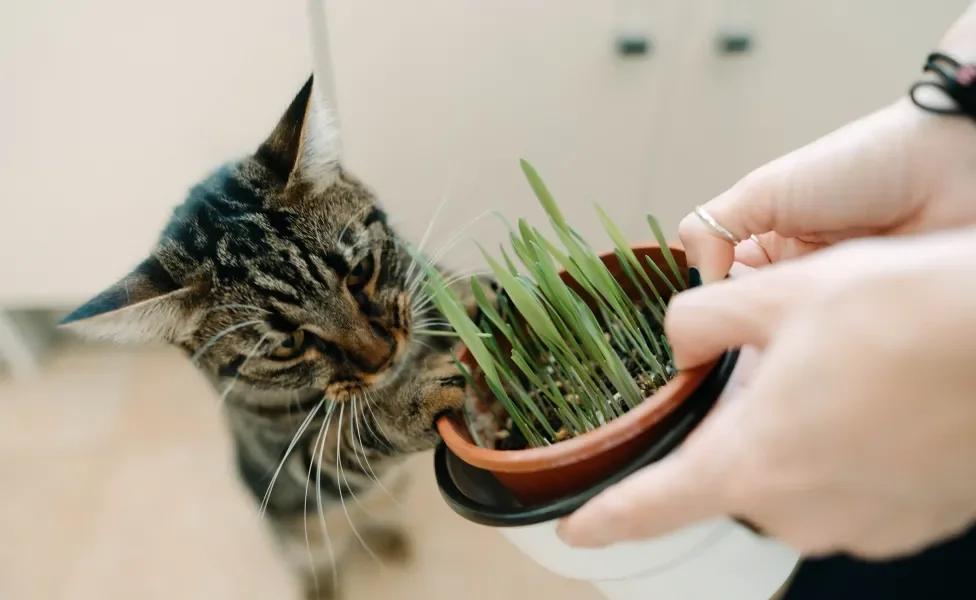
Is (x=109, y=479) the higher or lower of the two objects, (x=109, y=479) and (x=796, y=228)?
the lower

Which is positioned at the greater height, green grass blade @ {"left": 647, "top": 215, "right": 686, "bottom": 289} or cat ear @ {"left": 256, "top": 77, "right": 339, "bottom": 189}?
cat ear @ {"left": 256, "top": 77, "right": 339, "bottom": 189}

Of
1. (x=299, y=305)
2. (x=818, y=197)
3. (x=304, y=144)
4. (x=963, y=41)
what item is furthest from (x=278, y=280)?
(x=963, y=41)

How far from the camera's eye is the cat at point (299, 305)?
684 mm

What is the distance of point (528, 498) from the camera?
1.80 feet

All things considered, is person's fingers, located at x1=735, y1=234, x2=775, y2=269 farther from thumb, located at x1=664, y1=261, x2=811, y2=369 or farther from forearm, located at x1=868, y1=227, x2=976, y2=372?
forearm, located at x1=868, y1=227, x2=976, y2=372

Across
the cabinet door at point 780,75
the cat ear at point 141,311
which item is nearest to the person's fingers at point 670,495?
the cat ear at point 141,311

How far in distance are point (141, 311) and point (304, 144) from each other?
0.74ft

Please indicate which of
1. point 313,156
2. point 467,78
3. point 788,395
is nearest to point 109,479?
point 313,156

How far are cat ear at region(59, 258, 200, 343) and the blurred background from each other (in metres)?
0.32

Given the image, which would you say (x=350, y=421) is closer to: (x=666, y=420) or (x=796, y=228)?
(x=666, y=420)

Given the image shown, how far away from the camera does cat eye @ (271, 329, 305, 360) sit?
2.35 feet

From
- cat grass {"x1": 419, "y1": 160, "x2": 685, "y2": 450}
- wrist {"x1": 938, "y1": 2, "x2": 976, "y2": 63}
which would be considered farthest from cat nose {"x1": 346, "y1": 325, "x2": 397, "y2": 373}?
wrist {"x1": 938, "y1": 2, "x2": 976, "y2": 63}

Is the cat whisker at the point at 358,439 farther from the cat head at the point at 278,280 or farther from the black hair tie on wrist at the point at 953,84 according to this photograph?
the black hair tie on wrist at the point at 953,84

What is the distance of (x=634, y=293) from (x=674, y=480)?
30 cm
